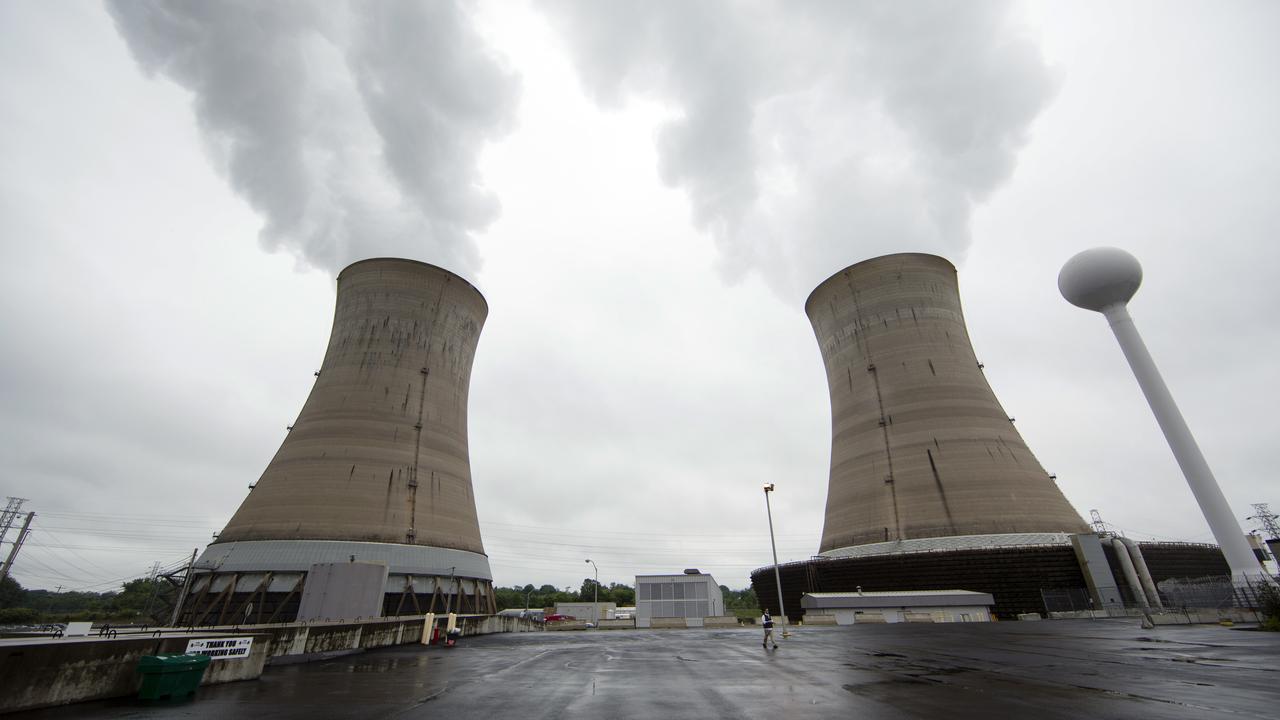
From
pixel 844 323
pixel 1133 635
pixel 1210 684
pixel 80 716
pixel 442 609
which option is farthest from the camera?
pixel 844 323

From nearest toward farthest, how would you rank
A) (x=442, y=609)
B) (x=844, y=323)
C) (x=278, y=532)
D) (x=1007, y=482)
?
(x=278, y=532), (x=442, y=609), (x=1007, y=482), (x=844, y=323)

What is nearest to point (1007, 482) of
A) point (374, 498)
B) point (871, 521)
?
point (871, 521)

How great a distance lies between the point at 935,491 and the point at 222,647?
1280 inches

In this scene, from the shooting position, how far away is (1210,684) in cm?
757

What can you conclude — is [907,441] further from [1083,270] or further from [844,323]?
[1083,270]

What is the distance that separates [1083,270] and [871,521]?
64.5ft

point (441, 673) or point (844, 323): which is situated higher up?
point (844, 323)

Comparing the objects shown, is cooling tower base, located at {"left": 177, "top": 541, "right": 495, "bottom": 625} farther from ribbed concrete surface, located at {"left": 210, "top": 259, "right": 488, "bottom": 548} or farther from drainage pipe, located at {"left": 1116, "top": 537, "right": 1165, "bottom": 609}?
drainage pipe, located at {"left": 1116, "top": 537, "right": 1165, "bottom": 609}

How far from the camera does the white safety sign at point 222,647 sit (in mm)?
9332

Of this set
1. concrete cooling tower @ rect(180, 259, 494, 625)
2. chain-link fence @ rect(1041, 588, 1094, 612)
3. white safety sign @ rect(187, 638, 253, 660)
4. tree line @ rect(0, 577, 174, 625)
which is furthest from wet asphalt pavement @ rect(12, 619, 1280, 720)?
tree line @ rect(0, 577, 174, 625)

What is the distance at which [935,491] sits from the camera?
1209 inches

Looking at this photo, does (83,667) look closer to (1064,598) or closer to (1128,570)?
(1064,598)

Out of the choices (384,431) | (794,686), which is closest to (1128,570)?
(794,686)

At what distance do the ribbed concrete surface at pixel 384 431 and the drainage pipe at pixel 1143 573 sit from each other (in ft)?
130
